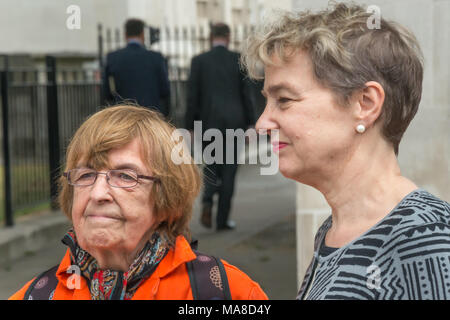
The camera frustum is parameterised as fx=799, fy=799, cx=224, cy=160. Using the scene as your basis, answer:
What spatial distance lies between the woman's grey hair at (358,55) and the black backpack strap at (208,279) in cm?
58

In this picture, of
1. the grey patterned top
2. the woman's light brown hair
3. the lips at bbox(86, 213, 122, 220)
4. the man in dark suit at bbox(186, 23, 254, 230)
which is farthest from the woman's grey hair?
the man in dark suit at bbox(186, 23, 254, 230)

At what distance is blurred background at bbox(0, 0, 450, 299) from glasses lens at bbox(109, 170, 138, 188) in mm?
648

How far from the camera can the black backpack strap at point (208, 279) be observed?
6.73 feet

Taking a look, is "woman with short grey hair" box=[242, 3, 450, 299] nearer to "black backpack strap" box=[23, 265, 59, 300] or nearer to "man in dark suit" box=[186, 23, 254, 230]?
"black backpack strap" box=[23, 265, 59, 300]

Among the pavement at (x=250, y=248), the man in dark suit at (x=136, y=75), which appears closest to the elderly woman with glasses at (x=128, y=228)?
the pavement at (x=250, y=248)

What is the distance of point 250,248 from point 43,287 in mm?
4761

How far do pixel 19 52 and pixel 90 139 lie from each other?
522 inches

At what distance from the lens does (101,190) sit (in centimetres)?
212

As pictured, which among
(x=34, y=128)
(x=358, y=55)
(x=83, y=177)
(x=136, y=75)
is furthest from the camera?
(x=34, y=128)

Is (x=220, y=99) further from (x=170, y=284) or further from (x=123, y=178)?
(x=170, y=284)

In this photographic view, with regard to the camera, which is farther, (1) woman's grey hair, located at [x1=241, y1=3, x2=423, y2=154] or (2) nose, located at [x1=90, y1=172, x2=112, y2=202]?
(2) nose, located at [x1=90, y1=172, x2=112, y2=202]

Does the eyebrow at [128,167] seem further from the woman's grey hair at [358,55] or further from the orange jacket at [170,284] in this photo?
the woman's grey hair at [358,55]

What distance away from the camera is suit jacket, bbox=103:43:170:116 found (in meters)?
7.16

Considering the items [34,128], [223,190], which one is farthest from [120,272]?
[34,128]
